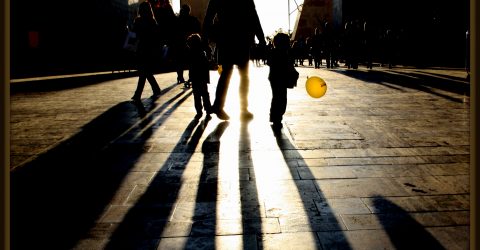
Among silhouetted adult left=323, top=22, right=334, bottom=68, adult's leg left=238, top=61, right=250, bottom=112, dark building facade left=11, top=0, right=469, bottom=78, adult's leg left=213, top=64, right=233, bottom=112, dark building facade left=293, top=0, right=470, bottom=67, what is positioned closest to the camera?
adult's leg left=213, top=64, right=233, bottom=112

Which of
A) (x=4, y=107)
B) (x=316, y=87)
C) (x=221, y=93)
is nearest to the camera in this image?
(x=4, y=107)

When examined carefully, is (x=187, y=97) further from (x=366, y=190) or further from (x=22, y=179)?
(x=366, y=190)

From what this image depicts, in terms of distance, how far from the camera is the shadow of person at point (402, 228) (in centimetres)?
229

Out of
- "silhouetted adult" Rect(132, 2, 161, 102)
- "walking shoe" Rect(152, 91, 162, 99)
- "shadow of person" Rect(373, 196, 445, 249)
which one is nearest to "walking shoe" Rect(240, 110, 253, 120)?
"silhouetted adult" Rect(132, 2, 161, 102)

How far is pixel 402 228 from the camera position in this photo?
98.2 inches

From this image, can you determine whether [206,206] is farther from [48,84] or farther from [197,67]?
[48,84]

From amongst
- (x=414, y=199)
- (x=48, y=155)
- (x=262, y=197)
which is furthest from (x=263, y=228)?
(x=48, y=155)

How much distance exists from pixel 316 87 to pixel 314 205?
5.12 m

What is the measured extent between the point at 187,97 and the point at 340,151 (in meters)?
5.45

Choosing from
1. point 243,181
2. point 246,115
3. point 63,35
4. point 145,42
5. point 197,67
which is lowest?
point 243,181

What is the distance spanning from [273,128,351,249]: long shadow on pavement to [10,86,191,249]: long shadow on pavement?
128 cm

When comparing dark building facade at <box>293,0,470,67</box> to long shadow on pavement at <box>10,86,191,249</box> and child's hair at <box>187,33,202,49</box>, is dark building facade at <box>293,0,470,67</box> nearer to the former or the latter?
child's hair at <box>187,33,202,49</box>

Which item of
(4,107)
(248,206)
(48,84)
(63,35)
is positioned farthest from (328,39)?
(4,107)

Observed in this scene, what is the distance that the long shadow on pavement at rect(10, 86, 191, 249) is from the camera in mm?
2533
